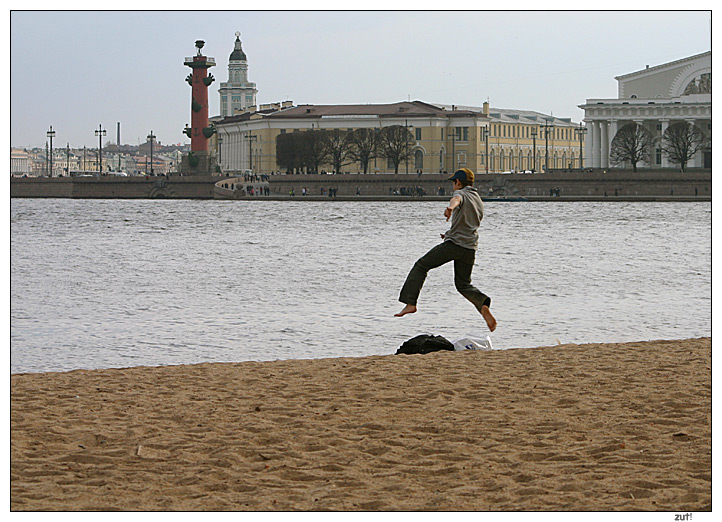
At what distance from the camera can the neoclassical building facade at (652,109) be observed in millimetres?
39094

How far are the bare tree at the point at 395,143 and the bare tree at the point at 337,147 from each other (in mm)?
1433

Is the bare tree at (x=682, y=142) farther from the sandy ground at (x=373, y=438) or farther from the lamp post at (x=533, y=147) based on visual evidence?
the sandy ground at (x=373, y=438)

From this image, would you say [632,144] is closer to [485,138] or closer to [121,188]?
[485,138]

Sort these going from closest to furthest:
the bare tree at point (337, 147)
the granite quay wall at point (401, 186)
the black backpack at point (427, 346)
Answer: the black backpack at point (427, 346) < the granite quay wall at point (401, 186) < the bare tree at point (337, 147)

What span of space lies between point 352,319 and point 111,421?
599 cm

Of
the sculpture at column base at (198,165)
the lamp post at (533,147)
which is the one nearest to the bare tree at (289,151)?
the sculpture at column base at (198,165)

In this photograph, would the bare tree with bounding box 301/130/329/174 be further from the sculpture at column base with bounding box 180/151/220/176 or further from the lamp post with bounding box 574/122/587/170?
the lamp post with bounding box 574/122/587/170

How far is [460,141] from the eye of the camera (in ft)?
154

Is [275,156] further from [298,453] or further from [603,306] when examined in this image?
[298,453]

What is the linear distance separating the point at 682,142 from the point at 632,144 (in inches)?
97.7

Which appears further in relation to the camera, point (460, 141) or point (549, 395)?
point (460, 141)

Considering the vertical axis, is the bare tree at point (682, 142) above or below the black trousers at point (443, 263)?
above

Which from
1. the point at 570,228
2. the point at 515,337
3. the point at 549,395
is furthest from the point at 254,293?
the point at 570,228

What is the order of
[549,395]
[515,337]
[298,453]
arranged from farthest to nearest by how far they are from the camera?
1. [515,337]
2. [549,395]
3. [298,453]
